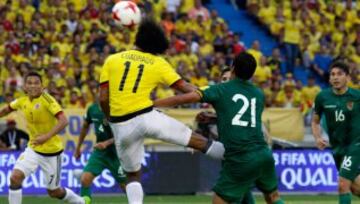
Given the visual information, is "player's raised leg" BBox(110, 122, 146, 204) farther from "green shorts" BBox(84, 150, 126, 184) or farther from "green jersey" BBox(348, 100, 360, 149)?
"green shorts" BBox(84, 150, 126, 184)

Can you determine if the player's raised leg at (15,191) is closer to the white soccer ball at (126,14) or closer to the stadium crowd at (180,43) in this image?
the white soccer ball at (126,14)

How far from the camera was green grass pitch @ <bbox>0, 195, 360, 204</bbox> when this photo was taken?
2123cm

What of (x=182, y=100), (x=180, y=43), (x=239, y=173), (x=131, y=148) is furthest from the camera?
(x=180, y=43)

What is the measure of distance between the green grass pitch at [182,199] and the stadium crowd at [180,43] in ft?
14.1

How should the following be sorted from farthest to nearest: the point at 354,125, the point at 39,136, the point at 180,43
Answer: the point at 180,43 < the point at 39,136 < the point at 354,125

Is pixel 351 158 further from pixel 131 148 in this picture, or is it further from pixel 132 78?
pixel 132 78

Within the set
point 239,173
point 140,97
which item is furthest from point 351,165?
point 140,97

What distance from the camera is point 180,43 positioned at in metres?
29.8

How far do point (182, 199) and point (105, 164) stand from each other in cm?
433

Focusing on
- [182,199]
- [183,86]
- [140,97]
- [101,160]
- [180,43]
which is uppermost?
[180,43]

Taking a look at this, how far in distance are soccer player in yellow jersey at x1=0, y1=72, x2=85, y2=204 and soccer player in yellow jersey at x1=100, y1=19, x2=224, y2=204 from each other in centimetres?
277

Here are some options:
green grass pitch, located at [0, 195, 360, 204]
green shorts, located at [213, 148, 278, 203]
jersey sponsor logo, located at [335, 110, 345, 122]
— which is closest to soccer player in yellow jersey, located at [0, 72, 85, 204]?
green grass pitch, located at [0, 195, 360, 204]

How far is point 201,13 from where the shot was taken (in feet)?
104

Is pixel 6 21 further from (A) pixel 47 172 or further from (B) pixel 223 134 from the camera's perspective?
(B) pixel 223 134
